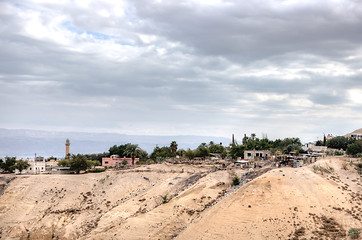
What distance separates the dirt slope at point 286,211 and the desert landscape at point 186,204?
9 centimetres

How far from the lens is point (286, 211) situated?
37.6 m

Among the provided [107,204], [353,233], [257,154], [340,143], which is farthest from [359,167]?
[340,143]

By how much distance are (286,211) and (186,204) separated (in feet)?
43.1

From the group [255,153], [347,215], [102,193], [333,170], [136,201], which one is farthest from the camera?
[255,153]

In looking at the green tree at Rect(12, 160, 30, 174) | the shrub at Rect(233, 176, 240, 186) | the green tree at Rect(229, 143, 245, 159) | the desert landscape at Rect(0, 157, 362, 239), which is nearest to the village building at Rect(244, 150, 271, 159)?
the green tree at Rect(229, 143, 245, 159)

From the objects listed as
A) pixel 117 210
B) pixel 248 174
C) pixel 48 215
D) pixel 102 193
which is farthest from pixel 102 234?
pixel 248 174

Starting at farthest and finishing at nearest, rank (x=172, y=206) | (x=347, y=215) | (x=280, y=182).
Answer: (x=172, y=206) < (x=280, y=182) < (x=347, y=215)

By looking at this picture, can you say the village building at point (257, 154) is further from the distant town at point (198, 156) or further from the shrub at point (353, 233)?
the shrub at point (353, 233)

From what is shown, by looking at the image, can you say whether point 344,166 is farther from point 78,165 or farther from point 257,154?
point 78,165

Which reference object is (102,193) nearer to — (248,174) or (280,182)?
(248,174)

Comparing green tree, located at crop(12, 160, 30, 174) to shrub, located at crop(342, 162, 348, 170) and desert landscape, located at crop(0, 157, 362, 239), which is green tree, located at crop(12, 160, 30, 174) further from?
shrub, located at crop(342, 162, 348, 170)

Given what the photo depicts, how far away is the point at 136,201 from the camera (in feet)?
175

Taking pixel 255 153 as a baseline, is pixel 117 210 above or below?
below

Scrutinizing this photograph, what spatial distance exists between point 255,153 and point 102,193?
132 ft
